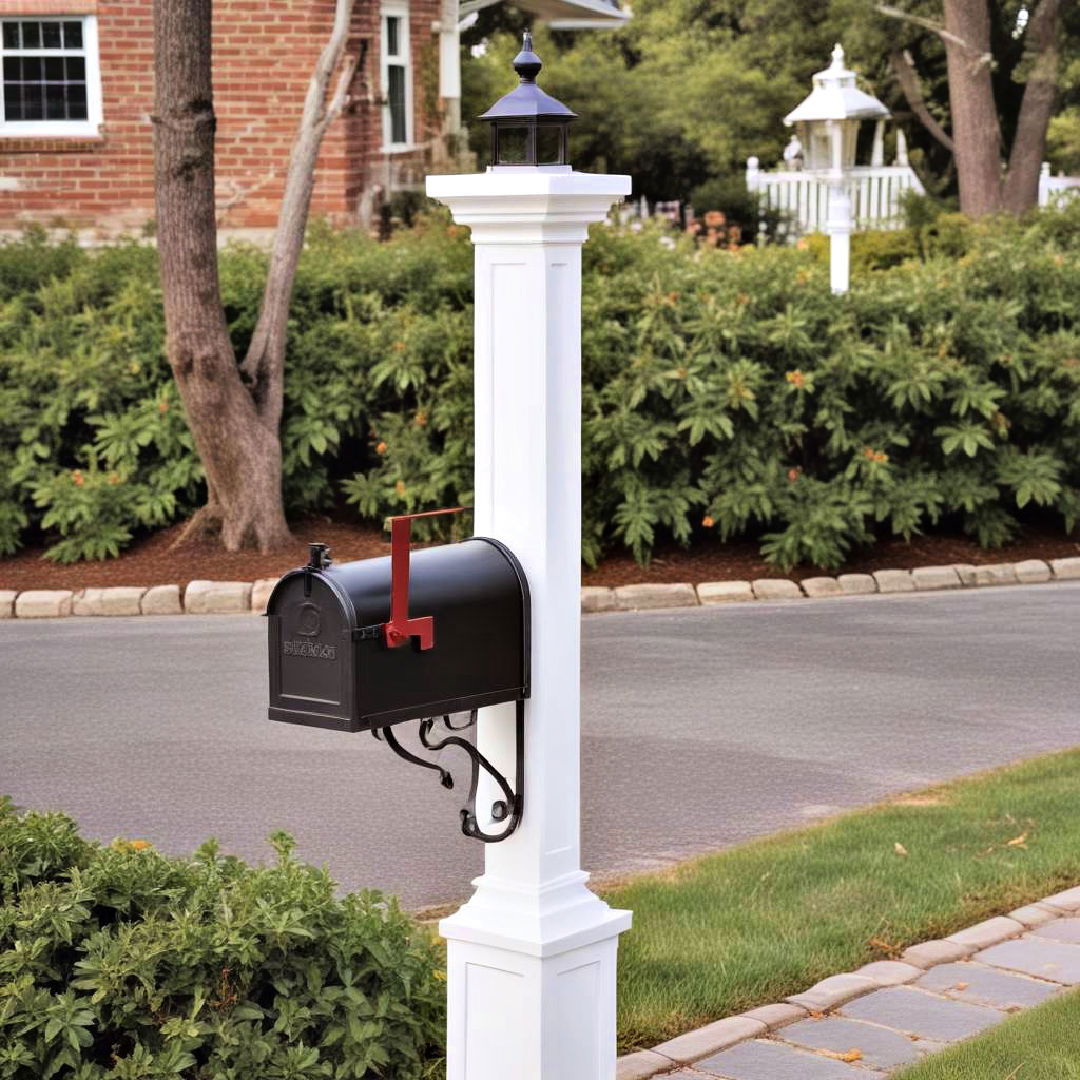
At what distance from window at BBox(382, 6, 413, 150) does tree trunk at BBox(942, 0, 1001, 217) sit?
696 cm

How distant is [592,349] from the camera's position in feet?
39.5

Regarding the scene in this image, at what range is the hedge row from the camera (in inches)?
474

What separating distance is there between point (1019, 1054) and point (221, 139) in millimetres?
16913

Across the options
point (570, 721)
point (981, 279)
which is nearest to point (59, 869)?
point (570, 721)

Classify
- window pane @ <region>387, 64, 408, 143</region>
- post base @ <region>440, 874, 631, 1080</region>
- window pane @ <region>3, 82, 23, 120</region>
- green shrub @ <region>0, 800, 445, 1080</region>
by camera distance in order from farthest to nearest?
window pane @ <region>387, 64, 408, 143</region>, window pane @ <region>3, 82, 23, 120</region>, green shrub @ <region>0, 800, 445, 1080</region>, post base @ <region>440, 874, 631, 1080</region>

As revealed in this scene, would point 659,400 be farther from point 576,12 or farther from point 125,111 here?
point 576,12

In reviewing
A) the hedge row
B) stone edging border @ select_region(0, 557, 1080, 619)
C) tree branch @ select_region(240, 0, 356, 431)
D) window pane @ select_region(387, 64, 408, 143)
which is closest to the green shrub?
stone edging border @ select_region(0, 557, 1080, 619)

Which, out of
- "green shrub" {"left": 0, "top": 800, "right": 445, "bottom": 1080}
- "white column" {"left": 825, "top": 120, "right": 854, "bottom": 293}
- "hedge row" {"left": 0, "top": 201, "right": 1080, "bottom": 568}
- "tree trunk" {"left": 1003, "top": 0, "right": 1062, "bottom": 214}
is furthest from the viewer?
"tree trunk" {"left": 1003, "top": 0, "right": 1062, "bottom": 214}

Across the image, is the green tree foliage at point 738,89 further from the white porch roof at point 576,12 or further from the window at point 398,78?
the window at point 398,78

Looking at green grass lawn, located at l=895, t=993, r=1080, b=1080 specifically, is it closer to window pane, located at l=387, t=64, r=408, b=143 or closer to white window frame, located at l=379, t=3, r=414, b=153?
white window frame, located at l=379, t=3, r=414, b=153

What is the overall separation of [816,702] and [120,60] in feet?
44.3

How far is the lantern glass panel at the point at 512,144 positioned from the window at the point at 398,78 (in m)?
18.5

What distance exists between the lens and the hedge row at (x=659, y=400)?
12.0m

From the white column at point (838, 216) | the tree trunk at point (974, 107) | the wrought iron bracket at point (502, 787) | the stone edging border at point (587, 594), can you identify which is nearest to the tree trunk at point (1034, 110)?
the tree trunk at point (974, 107)
